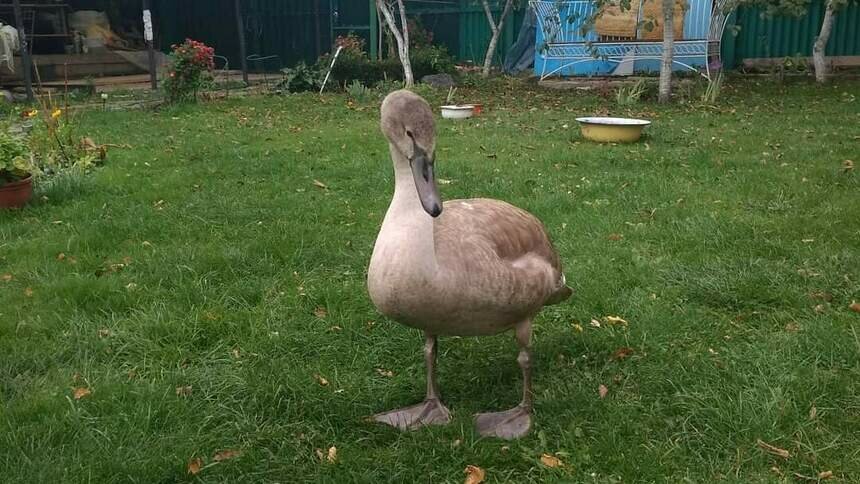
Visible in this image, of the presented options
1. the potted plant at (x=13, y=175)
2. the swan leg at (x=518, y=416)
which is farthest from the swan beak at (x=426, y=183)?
the potted plant at (x=13, y=175)

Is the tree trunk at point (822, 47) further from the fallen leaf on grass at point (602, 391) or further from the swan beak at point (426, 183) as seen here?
the swan beak at point (426, 183)

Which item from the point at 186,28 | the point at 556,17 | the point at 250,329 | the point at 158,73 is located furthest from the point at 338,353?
the point at 186,28

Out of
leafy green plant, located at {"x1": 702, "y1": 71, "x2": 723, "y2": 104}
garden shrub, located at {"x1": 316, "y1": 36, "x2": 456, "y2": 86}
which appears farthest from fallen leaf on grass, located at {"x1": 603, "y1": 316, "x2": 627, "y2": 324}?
garden shrub, located at {"x1": 316, "y1": 36, "x2": 456, "y2": 86}

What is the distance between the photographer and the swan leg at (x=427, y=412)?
2.86m

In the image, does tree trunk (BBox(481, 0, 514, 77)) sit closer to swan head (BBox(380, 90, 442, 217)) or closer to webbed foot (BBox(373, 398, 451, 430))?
webbed foot (BBox(373, 398, 451, 430))

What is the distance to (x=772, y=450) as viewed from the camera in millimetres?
2580

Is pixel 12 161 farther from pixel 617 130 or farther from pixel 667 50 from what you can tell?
pixel 667 50

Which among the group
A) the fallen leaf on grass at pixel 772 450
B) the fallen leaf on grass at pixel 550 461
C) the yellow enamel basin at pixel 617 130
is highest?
the yellow enamel basin at pixel 617 130

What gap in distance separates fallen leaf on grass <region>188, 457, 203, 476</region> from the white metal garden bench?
438 inches

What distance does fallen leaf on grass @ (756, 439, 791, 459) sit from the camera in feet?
8.38

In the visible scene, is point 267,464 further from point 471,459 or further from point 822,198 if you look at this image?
point 822,198

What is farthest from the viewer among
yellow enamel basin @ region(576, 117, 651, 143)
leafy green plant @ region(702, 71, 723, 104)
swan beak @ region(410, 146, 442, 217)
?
leafy green plant @ region(702, 71, 723, 104)

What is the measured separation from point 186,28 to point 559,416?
715 inches

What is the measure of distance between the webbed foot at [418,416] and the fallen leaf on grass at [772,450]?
1.10 meters
